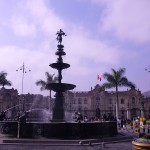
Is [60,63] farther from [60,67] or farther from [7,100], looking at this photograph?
[7,100]

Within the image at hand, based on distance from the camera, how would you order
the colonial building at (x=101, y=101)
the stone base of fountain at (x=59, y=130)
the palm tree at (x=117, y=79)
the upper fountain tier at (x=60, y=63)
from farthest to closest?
the colonial building at (x=101, y=101)
the palm tree at (x=117, y=79)
the upper fountain tier at (x=60, y=63)
the stone base of fountain at (x=59, y=130)

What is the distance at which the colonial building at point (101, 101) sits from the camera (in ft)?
291

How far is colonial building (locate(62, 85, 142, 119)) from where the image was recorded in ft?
291

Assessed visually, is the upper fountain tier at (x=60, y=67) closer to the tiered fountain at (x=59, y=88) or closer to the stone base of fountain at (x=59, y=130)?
the tiered fountain at (x=59, y=88)

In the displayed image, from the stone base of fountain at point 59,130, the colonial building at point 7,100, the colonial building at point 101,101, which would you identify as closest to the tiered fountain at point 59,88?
the stone base of fountain at point 59,130

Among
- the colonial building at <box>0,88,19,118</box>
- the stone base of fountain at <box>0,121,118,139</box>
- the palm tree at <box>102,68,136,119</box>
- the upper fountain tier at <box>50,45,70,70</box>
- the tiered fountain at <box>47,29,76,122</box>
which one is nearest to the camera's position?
the stone base of fountain at <box>0,121,118,139</box>

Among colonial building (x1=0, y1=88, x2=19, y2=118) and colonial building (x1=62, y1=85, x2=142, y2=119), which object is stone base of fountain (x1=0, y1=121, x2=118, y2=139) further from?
colonial building (x1=62, y1=85, x2=142, y2=119)

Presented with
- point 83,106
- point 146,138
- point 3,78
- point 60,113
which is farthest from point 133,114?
point 146,138

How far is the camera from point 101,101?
90438 mm

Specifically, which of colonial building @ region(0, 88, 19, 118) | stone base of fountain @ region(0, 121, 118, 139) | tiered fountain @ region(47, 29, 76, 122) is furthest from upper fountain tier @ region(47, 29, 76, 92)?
colonial building @ region(0, 88, 19, 118)

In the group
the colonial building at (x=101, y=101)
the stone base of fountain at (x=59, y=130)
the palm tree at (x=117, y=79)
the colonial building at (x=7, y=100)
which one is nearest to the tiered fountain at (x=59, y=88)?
the stone base of fountain at (x=59, y=130)

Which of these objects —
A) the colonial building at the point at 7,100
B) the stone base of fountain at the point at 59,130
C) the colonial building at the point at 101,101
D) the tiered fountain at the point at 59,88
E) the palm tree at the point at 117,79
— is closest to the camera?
the stone base of fountain at the point at 59,130

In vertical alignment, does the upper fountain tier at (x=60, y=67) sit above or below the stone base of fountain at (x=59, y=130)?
above

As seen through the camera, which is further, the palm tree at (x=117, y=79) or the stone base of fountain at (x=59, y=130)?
the palm tree at (x=117, y=79)
